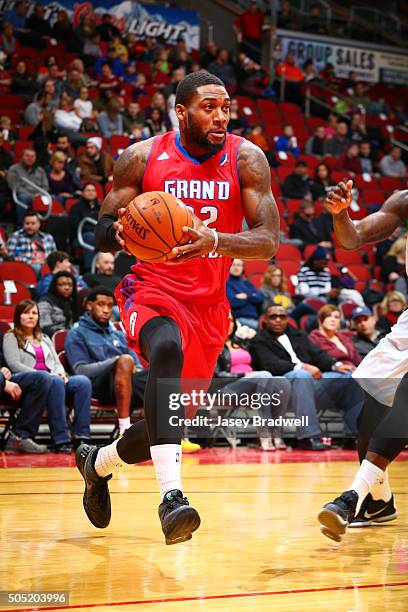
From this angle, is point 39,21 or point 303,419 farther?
point 39,21

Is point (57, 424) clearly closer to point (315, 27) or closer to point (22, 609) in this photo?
point (22, 609)

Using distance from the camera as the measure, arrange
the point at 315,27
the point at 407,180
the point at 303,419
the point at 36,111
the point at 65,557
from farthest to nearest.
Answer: the point at 315,27 < the point at 407,180 < the point at 36,111 < the point at 303,419 < the point at 65,557

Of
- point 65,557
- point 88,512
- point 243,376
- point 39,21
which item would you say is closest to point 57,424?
point 243,376

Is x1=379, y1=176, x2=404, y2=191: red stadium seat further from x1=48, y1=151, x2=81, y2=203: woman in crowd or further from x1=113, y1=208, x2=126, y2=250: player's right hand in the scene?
x1=113, y1=208, x2=126, y2=250: player's right hand

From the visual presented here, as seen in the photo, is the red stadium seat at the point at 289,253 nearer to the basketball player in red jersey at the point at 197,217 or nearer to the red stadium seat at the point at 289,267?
the red stadium seat at the point at 289,267

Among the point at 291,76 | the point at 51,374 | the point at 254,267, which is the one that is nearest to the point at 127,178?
the point at 51,374

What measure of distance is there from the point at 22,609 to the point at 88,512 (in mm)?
1595

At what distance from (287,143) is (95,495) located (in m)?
13.3

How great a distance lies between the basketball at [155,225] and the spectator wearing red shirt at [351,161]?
555 inches

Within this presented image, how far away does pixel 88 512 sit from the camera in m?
4.51

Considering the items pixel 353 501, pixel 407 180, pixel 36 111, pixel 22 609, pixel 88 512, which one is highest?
pixel 22 609

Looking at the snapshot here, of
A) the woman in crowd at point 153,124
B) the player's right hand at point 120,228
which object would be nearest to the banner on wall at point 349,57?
the woman in crowd at point 153,124

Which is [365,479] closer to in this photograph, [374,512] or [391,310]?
[374,512]

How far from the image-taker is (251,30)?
2020cm
